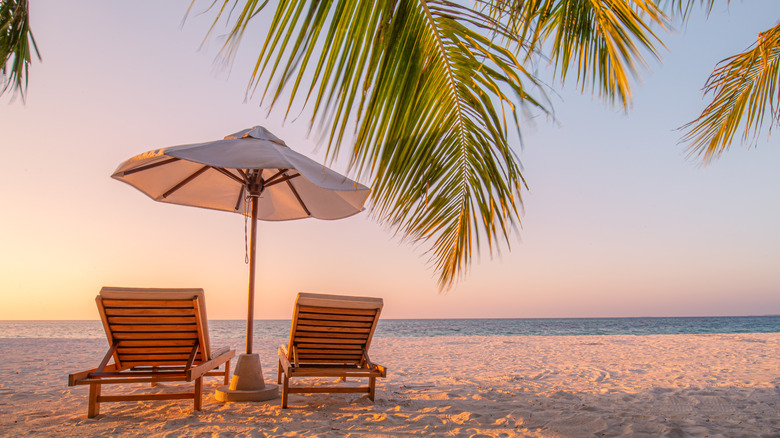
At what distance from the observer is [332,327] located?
138 inches

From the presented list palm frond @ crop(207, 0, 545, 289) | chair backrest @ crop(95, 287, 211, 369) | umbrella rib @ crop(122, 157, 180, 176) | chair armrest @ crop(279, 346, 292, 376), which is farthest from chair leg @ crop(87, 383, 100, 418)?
palm frond @ crop(207, 0, 545, 289)

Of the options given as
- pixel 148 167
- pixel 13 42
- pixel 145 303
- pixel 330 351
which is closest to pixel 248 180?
pixel 148 167

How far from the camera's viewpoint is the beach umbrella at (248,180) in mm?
2934

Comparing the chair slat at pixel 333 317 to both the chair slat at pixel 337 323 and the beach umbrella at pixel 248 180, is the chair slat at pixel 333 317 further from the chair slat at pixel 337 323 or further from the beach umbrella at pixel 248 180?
the beach umbrella at pixel 248 180

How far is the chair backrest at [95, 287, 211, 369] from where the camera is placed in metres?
2.97

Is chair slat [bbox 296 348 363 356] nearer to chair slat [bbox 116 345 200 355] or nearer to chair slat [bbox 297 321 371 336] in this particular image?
chair slat [bbox 297 321 371 336]

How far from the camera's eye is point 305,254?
2606 cm

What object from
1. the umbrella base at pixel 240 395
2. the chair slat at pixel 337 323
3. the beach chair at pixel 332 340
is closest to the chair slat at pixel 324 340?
the beach chair at pixel 332 340

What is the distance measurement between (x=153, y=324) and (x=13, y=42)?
1.92 m

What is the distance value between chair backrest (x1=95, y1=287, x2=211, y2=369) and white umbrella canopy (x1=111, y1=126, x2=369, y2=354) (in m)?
0.48

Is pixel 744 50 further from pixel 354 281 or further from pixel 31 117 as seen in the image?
pixel 354 281

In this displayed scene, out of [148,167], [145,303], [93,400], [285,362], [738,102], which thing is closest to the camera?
[738,102]

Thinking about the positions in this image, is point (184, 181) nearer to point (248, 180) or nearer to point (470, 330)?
point (248, 180)

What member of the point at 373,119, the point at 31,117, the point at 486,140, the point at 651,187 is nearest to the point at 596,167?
the point at 651,187
